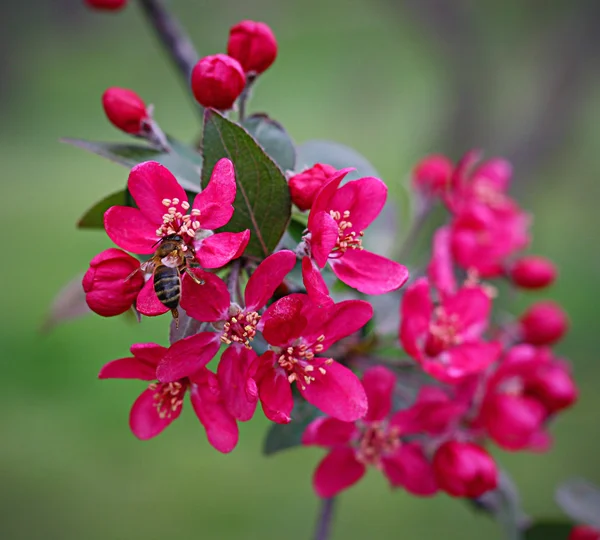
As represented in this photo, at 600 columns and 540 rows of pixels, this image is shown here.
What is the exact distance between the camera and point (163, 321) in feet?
7.51

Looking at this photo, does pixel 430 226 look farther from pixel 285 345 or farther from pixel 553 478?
pixel 553 478

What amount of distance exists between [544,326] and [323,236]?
66 cm

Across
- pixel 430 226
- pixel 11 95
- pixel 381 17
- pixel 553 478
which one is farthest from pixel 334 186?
pixel 381 17

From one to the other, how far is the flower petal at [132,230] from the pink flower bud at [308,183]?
0.49 ft

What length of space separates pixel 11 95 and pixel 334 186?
434 cm

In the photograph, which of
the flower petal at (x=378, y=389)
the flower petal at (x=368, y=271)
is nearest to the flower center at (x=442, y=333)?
the flower petal at (x=378, y=389)

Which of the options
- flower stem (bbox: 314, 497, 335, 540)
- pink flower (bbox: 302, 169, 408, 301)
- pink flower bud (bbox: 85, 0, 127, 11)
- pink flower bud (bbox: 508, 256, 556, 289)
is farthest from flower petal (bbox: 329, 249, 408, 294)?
pink flower bud (bbox: 85, 0, 127, 11)

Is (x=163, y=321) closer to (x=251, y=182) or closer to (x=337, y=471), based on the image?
(x=337, y=471)

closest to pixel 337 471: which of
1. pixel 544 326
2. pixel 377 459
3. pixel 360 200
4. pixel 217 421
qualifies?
pixel 377 459

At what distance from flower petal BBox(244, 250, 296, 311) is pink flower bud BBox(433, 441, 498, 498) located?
0.37 metres

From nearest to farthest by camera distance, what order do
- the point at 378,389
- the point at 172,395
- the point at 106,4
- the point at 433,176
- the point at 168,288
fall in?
the point at 168,288
the point at 172,395
the point at 378,389
the point at 106,4
the point at 433,176

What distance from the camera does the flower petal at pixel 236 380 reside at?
0.60 m

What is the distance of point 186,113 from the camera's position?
4152 millimetres

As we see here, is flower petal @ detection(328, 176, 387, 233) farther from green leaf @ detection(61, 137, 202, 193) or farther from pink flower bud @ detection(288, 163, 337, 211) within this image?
green leaf @ detection(61, 137, 202, 193)
